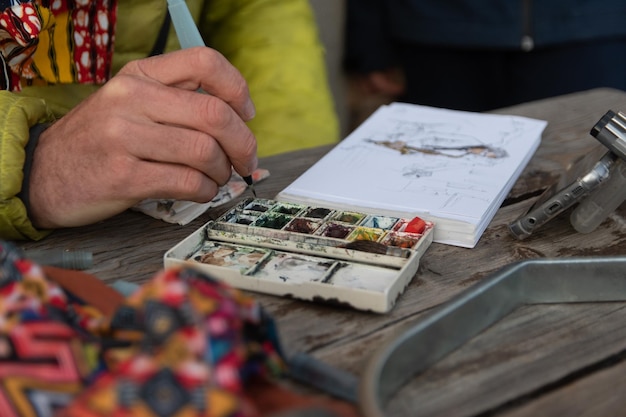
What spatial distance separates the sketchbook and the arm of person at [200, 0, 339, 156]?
0.75 feet

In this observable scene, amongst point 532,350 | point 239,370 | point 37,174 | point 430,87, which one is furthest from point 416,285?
point 430,87

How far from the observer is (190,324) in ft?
1.33

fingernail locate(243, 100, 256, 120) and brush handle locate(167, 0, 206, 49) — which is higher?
brush handle locate(167, 0, 206, 49)

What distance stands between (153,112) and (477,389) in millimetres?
421

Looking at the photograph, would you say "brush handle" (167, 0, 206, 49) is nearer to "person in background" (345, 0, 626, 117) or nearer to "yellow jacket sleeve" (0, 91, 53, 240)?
"yellow jacket sleeve" (0, 91, 53, 240)

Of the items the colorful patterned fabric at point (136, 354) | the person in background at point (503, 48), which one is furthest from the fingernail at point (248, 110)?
the person in background at point (503, 48)

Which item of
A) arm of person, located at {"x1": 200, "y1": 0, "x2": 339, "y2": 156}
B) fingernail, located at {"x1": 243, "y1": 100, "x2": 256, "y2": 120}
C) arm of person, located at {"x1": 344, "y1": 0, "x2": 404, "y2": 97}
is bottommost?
arm of person, located at {"x1": 344, "y1": 0, "x2": 404, "y2": 97}

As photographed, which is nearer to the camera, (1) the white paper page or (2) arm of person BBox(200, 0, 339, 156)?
Result: (1) the white paper page

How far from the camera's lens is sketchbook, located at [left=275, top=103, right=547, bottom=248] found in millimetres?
789

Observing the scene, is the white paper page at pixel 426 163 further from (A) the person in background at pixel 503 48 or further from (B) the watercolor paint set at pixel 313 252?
(A) the person in background at pixel 503 48

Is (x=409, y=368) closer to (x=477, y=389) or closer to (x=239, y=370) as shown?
(x=477, y=389)

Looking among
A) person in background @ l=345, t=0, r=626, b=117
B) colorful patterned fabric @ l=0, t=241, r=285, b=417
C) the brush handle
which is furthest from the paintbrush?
person in background @ l=345, t=0, r=626, b=117

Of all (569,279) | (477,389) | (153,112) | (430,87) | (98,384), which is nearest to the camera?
(98,384)

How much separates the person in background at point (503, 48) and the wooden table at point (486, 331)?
1.21 metres
